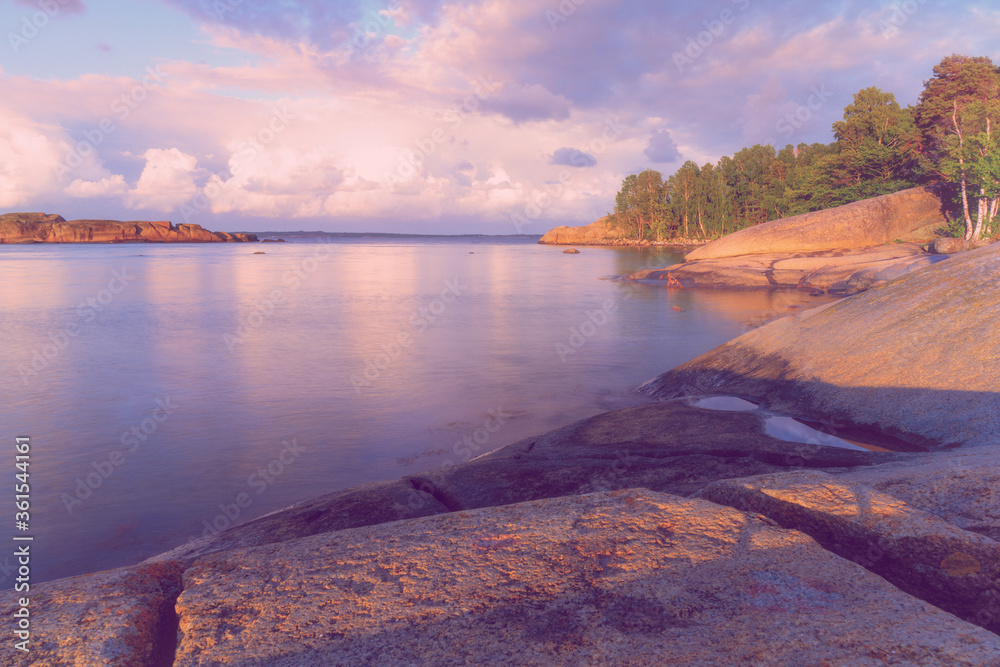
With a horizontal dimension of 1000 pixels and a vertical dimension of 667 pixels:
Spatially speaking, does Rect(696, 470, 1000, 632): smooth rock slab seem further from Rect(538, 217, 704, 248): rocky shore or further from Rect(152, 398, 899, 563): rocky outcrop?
Rect(538, 217, 704, 248): rocky shore

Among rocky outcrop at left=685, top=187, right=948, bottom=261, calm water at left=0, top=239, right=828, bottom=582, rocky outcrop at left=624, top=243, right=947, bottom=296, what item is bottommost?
calm water at left=0, top=239, right=828, bottom=582

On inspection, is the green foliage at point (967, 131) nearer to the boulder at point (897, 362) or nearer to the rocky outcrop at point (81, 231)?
the boulder at point (897, 362)

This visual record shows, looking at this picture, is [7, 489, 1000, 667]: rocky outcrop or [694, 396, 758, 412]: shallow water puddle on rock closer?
[7, 489, 1000, 667]: rocky outcrop

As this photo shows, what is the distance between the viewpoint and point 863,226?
30.6 metres

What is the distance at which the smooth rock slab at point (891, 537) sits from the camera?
259cm

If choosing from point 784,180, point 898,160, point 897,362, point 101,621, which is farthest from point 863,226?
point 784,180

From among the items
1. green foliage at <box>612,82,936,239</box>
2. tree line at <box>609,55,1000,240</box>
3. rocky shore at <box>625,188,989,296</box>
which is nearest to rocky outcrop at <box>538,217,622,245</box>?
green foliage at <box>612,82,936,239</box>

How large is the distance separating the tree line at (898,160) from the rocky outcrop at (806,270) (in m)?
4.18

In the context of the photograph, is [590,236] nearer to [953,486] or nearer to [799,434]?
[799,434]

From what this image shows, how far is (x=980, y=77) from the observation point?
35562 mm

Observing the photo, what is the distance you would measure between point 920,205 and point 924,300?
2990 centimetres

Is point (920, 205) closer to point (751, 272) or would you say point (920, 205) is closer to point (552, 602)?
point (751, 272)

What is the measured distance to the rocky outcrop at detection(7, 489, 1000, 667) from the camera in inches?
85.2

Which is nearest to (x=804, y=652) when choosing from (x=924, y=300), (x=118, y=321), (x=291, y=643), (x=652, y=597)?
(x=652, y=597)
